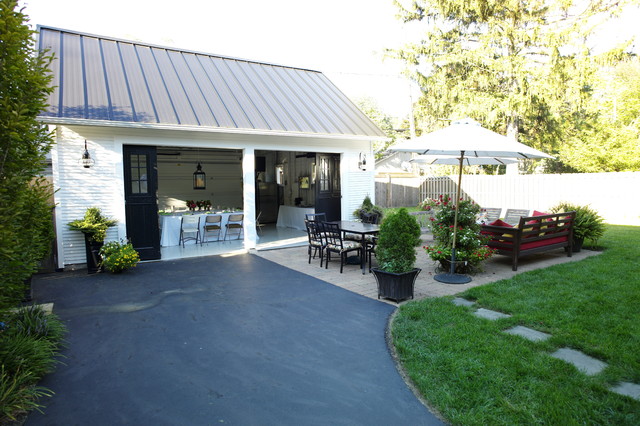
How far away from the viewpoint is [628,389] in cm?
303

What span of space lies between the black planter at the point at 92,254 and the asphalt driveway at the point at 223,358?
90cm

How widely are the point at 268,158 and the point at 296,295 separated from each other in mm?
10634

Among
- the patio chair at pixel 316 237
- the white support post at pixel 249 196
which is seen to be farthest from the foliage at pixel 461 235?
the white support post at pixel 249 196

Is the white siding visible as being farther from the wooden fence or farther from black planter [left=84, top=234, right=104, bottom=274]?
the wooden fence

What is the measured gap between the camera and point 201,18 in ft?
98.4

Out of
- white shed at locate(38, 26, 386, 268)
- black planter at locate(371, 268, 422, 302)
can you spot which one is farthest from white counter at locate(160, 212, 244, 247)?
black planter at locate(371, 268, 422, 302)

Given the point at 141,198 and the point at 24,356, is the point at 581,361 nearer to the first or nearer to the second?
the point at 24,356

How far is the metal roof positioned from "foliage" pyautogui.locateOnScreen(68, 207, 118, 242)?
1711mm

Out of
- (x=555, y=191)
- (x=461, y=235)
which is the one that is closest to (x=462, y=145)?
(x=461, y=235)

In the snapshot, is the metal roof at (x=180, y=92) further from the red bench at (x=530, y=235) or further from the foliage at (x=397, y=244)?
the foliage at (x=397, y=244)

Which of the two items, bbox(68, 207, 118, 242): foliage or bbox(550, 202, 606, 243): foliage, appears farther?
bbox(550, 202, 606, 243): foliage

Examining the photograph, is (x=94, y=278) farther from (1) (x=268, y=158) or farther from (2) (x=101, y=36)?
(1) (x=268, y=158)

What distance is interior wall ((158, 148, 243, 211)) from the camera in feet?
45.4

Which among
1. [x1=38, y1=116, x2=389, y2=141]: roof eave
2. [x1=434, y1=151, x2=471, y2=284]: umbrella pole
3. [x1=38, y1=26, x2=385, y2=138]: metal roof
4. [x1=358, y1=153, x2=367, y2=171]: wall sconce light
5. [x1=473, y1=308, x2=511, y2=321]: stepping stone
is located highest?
[x1=38, y1=26, x2=385, y2=138]: metal roof
